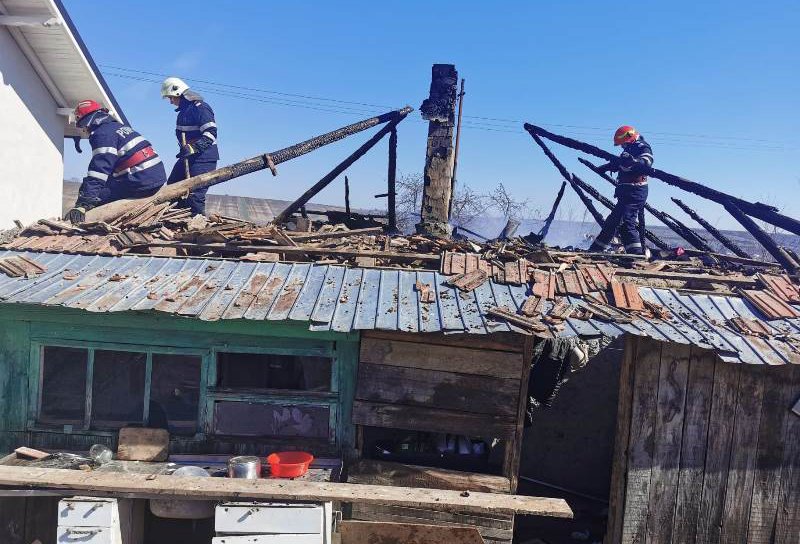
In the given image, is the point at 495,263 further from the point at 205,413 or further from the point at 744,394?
the point at 205,413

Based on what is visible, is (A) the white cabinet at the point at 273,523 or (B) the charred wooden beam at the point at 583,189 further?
(B) the charred wooden beam at the point at 583,189

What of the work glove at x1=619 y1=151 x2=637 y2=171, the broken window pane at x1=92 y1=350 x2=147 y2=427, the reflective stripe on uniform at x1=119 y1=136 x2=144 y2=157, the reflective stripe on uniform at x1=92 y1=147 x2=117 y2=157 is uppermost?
the work glove at x1=619 y1=151 x2=637 y2=171

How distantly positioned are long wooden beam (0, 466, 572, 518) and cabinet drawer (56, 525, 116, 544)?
0.33 m

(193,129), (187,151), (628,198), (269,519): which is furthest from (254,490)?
(628,198)

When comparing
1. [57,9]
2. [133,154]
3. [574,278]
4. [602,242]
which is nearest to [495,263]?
[574,278]

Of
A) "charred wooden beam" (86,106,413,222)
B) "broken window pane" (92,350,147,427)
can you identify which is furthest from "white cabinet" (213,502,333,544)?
"charred wooden beam" (86,106,413,222)

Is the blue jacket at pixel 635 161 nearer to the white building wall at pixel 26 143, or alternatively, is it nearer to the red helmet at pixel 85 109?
the red helmet at pixel 85 109

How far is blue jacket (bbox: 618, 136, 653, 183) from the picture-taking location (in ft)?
29.0

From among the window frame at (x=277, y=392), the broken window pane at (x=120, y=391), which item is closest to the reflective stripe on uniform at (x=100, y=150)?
the broken window pane at (x=120, y=391)

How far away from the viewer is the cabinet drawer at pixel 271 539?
485 cm

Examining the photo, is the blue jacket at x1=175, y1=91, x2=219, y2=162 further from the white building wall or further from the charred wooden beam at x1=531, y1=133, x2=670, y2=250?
the charred wooden beam at x1=531, y1=133, x2=670, y2=250

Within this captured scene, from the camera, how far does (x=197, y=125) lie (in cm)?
916

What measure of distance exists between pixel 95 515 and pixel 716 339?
608cm

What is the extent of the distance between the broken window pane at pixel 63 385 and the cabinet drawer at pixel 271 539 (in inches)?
95.4
